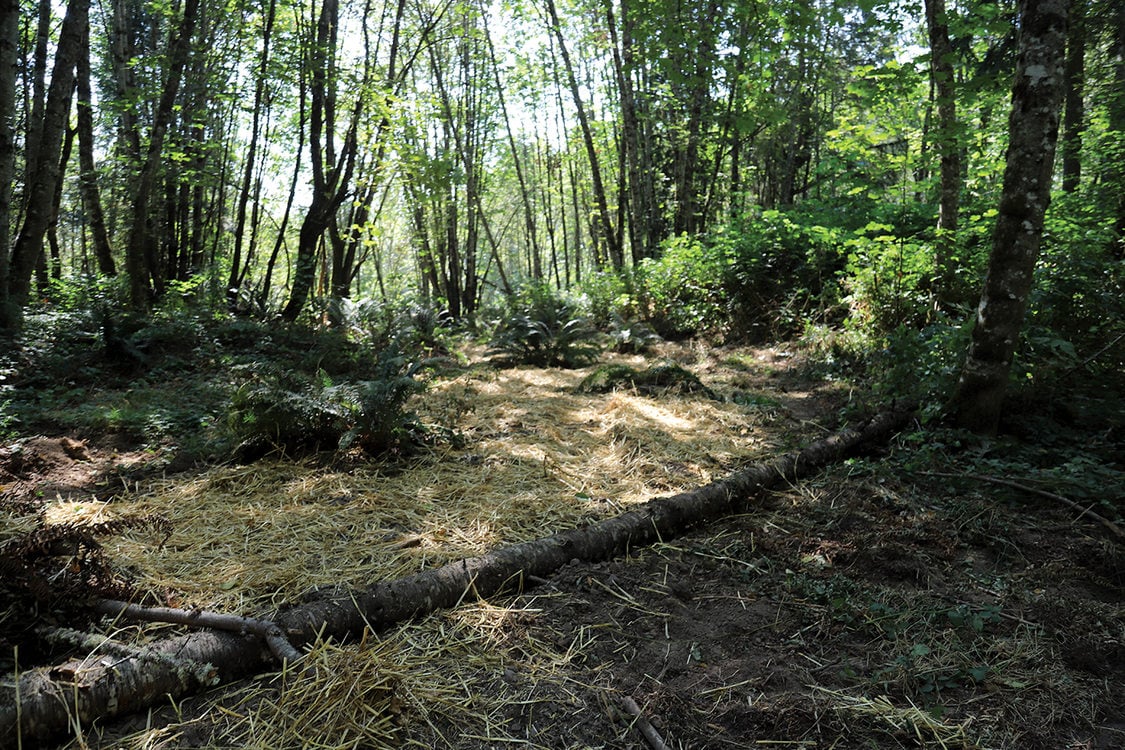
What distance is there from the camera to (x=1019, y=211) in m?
3.69

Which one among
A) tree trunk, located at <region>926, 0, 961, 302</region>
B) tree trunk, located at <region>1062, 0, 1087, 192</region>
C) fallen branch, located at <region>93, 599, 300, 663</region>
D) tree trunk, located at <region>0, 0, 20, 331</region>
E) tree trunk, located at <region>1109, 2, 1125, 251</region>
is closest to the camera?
fallen branch, located at <region>93, 599, 300, 663</region>

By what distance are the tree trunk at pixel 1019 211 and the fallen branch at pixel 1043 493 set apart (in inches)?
25.4

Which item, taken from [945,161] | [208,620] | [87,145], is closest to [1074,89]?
[945,161]

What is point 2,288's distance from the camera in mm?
6508

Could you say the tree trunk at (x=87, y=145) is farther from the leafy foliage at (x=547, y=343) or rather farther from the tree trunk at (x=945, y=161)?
the tree trunk at (x=945, y=161)

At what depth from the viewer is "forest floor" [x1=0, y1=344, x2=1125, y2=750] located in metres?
1.81

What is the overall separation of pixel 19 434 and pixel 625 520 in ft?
14.3

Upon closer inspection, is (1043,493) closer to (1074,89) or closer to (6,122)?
(1074,89)

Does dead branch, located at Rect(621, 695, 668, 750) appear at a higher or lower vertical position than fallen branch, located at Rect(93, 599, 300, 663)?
lower

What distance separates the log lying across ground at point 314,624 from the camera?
1.65 meters

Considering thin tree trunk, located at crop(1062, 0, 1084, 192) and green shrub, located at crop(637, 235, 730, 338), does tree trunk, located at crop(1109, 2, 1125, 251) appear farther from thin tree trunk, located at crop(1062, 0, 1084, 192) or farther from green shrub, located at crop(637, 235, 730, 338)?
green shrub, located at crop(637, 235, 730, 338)

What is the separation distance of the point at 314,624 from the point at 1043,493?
361 centimetres

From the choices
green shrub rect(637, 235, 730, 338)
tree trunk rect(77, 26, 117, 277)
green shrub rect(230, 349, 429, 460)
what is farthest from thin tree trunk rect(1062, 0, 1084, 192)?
tree trunk rect(77, 26, 117, 277)

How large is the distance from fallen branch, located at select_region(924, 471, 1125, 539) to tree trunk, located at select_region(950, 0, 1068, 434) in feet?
2.12
